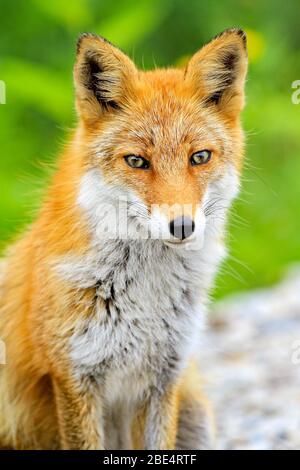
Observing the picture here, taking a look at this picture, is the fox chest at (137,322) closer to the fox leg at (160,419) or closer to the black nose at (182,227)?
the fox leg at (160,419)

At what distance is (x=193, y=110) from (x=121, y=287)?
3.30 ft

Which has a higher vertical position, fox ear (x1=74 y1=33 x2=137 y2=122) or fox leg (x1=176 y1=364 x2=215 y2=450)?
fox ear (x1=74 y1=33 x2=137 y2=122)

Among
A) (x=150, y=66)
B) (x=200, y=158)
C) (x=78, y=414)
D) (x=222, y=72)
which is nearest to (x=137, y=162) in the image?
(x=200, y=158)

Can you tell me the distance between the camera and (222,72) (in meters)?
4.42

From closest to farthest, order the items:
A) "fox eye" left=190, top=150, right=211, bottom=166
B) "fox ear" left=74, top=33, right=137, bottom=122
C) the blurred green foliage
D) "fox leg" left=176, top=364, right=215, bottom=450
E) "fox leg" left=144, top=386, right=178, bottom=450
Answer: "fox eye" left=190, top=150, right=211, bottom=166 < "fox ear" left=74, top=33, right=137, bottom=122 < "fox leg" left=144, top=386, right=178, bottom=450 < "fox leg" left=176, top=364, right=215, bottom=450 < the blurred green foliage

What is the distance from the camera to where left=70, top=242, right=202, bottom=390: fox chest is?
4238 mm

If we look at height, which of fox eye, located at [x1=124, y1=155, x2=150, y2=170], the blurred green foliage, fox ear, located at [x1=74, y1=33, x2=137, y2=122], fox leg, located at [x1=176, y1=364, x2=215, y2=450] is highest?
the blurred green foliage

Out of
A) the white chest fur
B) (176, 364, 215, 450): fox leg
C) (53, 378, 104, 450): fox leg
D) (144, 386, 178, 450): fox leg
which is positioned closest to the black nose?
the white chest fur

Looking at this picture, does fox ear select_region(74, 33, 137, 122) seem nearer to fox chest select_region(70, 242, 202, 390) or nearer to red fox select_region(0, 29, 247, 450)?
red fox select_region(0, 29, 247, 450)

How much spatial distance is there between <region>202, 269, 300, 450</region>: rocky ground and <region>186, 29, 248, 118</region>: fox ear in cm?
236

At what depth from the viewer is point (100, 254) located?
4.24 meters

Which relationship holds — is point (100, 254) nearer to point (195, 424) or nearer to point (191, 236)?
point (191, 236)

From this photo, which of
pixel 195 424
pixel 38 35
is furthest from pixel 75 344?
pixel 38 35

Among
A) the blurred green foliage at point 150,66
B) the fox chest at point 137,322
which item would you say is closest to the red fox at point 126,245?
the fox chest at point 137,322
